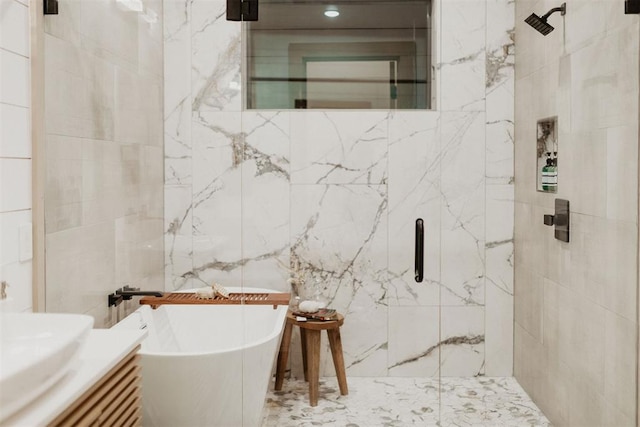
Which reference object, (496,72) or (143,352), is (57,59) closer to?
(143,352)

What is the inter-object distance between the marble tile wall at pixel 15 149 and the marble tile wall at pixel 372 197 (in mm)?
543

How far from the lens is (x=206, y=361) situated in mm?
2293

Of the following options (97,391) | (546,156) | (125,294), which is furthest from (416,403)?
(97,391)

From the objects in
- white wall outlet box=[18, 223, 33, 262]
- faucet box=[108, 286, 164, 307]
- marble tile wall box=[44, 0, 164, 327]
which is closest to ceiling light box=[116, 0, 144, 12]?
marble tile wall box=[44, 0, 164, 327]

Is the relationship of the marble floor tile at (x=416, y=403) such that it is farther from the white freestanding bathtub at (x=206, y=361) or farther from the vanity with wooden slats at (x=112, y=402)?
the vanity with wooden slats at (x=112, y=402)

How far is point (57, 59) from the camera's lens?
2.22 metres

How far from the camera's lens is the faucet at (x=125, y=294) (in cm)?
237

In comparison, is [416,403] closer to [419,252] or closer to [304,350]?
[304,350]

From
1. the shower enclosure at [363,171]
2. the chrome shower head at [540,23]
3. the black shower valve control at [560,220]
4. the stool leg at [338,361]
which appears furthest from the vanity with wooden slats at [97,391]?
the chrome shower head at [540,23]

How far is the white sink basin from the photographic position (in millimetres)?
1293

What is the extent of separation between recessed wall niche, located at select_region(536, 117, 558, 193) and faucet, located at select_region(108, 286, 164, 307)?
1.71 m

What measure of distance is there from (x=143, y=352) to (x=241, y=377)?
15.7 inches

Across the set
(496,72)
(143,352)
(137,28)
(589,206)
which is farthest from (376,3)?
(143,352)

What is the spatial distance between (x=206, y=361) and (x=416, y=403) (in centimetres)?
97
